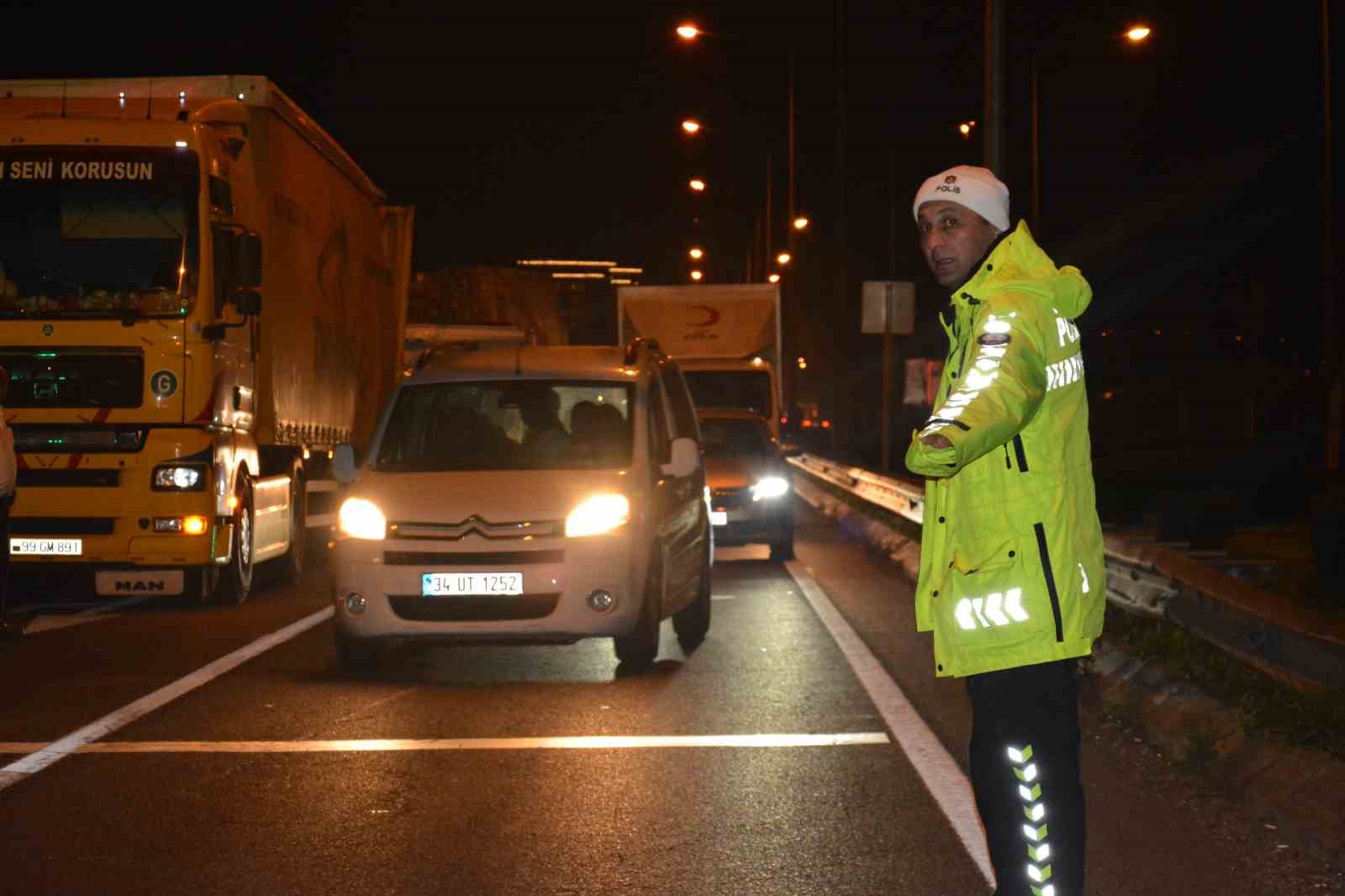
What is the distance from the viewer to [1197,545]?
51.3ft

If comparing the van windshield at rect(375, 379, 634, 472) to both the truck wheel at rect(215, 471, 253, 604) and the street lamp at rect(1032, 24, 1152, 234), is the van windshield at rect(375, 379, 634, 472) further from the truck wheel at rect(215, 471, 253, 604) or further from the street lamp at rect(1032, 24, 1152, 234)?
the street lamp at rect(1032, 24, 1152, 234)

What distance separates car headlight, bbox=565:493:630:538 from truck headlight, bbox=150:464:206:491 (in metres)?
4.11

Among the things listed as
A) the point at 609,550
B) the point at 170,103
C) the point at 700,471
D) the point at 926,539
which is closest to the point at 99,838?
the point at 926,539

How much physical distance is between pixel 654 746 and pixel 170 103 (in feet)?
27.5

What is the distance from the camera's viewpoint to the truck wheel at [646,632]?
10.6m

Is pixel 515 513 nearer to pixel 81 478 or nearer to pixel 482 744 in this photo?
pixel 482 744

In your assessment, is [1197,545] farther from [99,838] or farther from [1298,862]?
[99,838]

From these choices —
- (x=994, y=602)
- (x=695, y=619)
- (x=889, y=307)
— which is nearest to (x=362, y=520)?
(x=695, y=619)

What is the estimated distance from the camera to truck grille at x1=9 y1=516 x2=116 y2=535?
44.6ft

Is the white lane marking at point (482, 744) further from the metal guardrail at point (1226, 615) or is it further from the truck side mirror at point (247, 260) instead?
the truck side mirror at point (247, 260)

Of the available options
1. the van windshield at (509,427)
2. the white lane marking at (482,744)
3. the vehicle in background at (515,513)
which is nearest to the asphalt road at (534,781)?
the white lane marking at (482,744)

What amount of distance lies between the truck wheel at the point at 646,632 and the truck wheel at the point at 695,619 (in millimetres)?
1302

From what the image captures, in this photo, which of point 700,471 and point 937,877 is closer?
point 937,877

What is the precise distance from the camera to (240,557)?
1460cm
